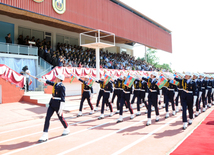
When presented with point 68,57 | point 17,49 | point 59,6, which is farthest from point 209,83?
point 59,6

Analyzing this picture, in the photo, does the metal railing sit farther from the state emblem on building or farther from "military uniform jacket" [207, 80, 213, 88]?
"military uniform jacket" [207, 80, 213, 88]

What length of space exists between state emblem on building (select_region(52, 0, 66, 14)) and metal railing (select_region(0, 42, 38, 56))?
205 inches

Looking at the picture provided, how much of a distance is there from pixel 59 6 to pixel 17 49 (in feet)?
22.1

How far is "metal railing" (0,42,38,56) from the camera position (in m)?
15.0

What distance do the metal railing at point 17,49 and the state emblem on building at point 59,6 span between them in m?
5.21

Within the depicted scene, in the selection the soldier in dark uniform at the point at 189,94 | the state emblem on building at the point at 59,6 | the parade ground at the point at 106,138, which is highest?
the state emblem on building at the point at 59,6

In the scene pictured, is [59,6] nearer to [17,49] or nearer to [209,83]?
[17,49]

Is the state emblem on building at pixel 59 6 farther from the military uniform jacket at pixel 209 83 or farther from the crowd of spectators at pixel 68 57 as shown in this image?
the military uniform jacket at pixel 209 83

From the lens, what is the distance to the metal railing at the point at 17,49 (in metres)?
15.0

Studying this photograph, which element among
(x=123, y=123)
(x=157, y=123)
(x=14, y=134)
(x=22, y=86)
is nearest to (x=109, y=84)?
(x=123, y=123)

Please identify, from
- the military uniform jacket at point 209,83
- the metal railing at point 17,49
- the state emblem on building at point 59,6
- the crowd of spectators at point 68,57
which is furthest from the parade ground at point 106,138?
the state emblem on building at point 59,6

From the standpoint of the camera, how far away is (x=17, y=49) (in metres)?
15.7

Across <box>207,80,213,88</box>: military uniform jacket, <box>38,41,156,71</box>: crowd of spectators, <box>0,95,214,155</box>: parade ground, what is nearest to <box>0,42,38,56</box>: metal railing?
<box>38,41,156,71</box>: crowd of spectators

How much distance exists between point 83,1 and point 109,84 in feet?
50.8
